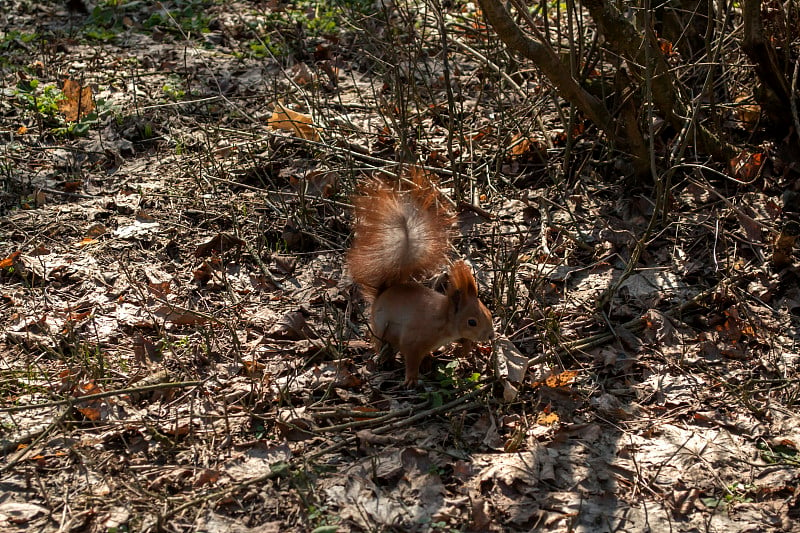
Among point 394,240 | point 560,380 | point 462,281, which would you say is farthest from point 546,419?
point 394,240

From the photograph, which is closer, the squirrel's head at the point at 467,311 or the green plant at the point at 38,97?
the squirrel's head at the point at 467,311

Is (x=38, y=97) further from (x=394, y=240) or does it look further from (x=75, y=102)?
(x=394, y=240)

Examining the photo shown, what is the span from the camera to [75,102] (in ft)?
18.6

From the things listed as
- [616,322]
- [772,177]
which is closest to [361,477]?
[616,322]

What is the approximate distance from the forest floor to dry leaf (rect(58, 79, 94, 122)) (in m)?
0.03

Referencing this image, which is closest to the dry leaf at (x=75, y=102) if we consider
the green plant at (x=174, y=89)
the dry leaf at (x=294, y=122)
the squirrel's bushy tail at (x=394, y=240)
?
the green plant at (x=174, y=89)

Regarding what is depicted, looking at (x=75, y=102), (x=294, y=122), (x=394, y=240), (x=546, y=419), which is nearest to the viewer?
(x=546, y=419)

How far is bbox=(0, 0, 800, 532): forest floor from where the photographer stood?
2975mm

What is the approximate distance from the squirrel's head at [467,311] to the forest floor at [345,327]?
0.53 feet

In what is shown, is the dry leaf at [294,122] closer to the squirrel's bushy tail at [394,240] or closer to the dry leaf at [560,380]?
the squirrel's bushy tail at [394,240]

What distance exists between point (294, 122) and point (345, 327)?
5.41ft

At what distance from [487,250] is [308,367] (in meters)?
1.29

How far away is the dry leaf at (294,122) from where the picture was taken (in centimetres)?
509

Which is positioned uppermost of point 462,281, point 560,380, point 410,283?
point 462,281
